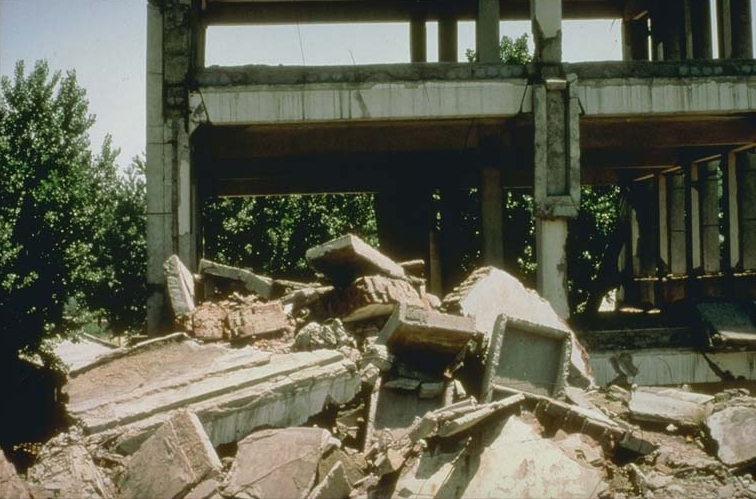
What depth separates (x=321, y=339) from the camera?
571 centimetres

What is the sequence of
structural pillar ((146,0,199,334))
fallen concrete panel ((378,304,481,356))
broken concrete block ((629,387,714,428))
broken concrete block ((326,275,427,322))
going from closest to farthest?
1. fallen concrete panel ((378,304,481,356))
2. broken concrete block ((629,387,714,428))
3. broken concrete block ((326,275,427,322))
4. structural pillar ((146,0,199,334))

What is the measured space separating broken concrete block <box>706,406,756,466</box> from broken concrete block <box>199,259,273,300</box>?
411cm

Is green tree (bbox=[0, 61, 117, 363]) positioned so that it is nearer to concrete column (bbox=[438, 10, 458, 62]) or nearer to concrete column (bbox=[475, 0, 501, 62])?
concrete column (bbox=[438, 10, 458, 62])

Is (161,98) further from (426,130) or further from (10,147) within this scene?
(10,147)

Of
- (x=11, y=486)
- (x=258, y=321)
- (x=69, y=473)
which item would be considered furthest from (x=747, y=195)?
(x=11, y=486)

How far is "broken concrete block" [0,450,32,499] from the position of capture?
401cm

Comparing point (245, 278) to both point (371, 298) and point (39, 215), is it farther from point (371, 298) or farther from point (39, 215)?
point (39, 215)

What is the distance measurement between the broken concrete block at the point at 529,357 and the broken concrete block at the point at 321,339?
119 cm

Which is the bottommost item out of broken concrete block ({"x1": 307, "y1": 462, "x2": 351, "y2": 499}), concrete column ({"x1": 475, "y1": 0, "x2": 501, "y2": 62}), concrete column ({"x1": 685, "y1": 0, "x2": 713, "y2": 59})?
broken concrete block ({"x1": 307, "y1": 462, "x2": 351, "y2": 499})

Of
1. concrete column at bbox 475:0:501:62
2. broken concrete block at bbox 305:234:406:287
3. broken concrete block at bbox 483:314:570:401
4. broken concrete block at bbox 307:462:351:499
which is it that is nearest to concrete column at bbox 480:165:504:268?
concrete column at bbox 475:0:501:62

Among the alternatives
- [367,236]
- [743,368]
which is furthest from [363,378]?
[367,236]

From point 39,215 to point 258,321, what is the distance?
9.44 metres

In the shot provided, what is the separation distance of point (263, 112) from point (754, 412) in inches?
231

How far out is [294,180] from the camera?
12438mm
